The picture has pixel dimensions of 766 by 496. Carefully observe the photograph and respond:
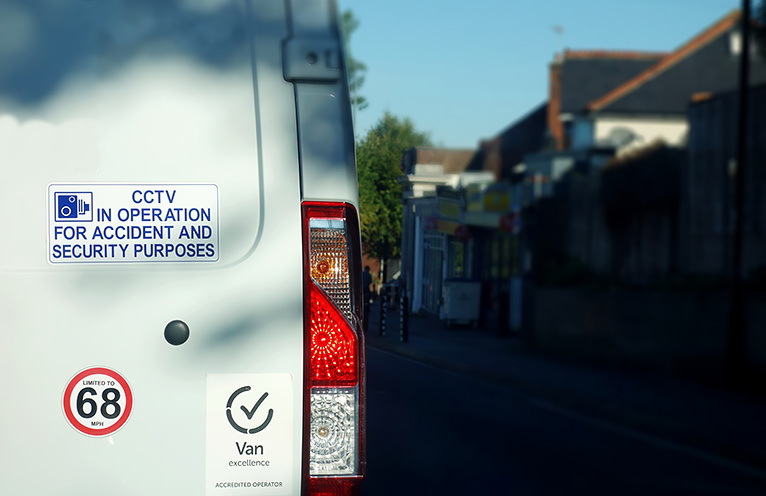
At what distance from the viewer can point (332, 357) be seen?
2545mm

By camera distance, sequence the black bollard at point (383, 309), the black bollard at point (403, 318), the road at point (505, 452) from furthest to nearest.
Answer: the road at point (505, 452) → the black bollard at point (403, 318) → the black bollard at point (383, 309)

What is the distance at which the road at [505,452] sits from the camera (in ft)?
25.8

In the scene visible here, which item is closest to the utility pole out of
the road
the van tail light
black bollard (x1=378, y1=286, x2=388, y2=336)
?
the road

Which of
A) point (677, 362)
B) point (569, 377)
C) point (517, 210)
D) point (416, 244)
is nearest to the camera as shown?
point (416, 244)

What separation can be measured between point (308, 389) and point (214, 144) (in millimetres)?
632

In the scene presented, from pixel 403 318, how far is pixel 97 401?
189 centimetres

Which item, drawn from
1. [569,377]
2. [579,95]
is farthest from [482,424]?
[579,95]

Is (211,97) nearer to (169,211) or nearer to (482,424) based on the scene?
(169,211)

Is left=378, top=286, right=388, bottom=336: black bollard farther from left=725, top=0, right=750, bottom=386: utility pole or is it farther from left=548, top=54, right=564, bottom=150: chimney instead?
left=725, top=0, right=750, bottom=386: utility pole

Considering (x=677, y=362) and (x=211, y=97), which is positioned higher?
(x=211, y=97)

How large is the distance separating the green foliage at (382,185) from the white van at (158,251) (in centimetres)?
131

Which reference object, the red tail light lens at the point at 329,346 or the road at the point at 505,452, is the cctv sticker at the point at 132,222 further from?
the road at the point at 505,452

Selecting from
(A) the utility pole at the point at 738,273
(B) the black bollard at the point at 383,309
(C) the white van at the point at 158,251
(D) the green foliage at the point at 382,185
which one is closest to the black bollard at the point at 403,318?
(B) the black bollard at the point at 383,309

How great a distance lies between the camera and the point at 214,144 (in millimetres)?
2479
